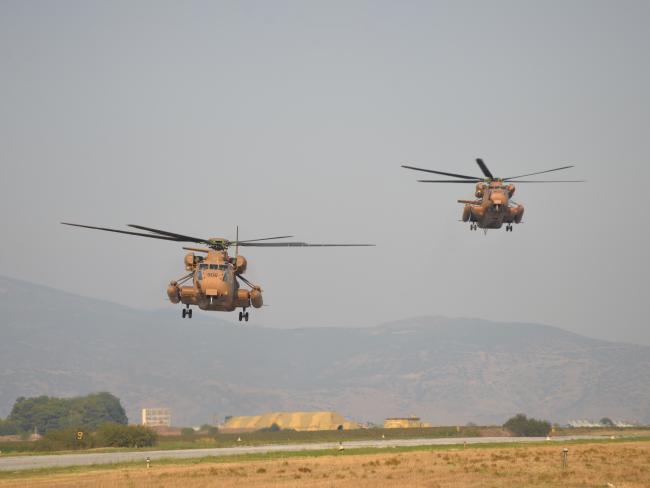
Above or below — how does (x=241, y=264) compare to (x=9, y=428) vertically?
above

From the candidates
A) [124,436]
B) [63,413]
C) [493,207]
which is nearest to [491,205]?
[493,207]

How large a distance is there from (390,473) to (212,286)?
48.1 ft

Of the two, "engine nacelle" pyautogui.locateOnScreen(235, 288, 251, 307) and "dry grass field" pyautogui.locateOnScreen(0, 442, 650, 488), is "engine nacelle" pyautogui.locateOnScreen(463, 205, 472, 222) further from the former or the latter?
"engine nacelle" pyautogui.locateOnScreen(235, 288, 251, 307)

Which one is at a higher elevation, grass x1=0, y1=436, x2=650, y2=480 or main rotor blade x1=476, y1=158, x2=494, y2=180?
main rotor blade x1=476, y1=158, x2=494, y2=180

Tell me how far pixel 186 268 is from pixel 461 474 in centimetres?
2011

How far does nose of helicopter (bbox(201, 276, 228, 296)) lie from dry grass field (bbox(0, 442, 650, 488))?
10.1m

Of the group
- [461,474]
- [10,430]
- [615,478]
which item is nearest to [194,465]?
[461,474]

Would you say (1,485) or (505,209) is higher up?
(505,209)

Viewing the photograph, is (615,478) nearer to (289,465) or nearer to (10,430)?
(289,465)

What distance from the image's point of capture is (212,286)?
194 ft

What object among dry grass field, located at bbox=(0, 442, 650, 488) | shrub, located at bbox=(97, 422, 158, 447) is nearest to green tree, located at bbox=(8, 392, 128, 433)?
shrub, located at bbox=(97, 422, 158, 447)

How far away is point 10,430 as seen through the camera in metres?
179

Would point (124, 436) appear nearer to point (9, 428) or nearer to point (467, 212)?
point (467, 212)

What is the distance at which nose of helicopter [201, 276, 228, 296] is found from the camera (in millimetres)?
59188
